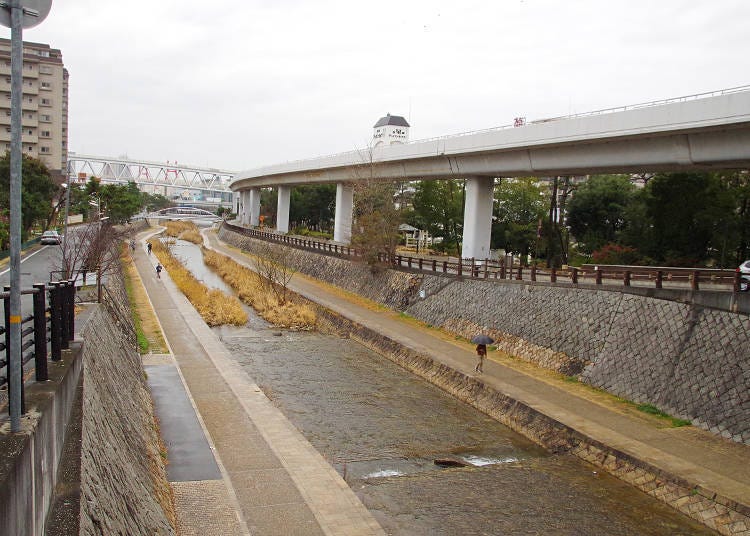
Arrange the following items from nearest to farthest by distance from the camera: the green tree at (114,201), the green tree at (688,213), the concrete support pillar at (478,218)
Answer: the green tree at (688,213), the concrete support pillar at (478,218), the green tree at (114,201)

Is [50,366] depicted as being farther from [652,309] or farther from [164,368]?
[652,309]

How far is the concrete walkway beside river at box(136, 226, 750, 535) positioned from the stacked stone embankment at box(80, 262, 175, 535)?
73 centimetres

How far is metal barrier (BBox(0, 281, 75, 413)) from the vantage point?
20.7ft

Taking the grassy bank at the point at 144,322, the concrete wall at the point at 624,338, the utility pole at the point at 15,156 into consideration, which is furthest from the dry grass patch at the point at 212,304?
the utility pole at the point at 15,156

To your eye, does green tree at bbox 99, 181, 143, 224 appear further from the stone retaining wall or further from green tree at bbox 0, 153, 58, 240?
the stone retaining wall

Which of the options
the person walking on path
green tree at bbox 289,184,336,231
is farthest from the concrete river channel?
green tree at bbox 289,184,336,231

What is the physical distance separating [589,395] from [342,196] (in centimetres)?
3886

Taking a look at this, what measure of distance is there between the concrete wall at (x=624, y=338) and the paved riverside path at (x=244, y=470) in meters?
9.62

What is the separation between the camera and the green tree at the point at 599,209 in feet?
156

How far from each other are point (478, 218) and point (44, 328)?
1130 inches

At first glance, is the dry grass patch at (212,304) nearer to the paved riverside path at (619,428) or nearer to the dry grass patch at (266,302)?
the dry grass patch at (266,302)

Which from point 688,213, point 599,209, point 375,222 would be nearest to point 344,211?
point 375,222

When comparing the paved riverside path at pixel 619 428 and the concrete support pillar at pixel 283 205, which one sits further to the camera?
the concrete support pillar at pixel 283 205

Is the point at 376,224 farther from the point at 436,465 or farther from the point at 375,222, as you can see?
the point at 436,465
